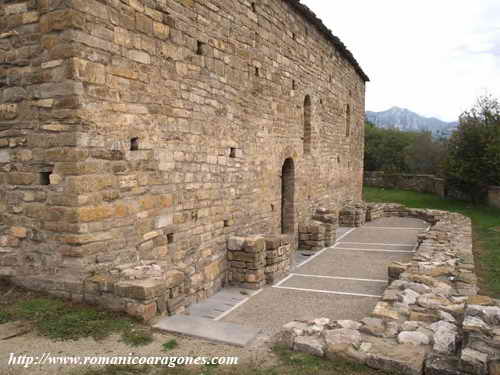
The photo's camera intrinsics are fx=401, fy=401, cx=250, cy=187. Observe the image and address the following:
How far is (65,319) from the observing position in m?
4.02

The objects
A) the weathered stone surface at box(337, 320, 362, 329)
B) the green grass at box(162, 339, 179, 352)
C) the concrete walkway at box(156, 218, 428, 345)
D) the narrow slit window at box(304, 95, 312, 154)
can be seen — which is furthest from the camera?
the narrow slit window at box(304, 95, 312, 154)

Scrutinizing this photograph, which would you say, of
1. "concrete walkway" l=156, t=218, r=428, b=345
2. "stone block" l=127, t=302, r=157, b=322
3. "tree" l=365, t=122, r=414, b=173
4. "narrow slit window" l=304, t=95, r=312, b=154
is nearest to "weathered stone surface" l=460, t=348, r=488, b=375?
"concrete walkway" l=156, t=218, r=428, b=345

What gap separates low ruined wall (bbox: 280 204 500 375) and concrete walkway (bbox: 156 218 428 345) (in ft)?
1.97

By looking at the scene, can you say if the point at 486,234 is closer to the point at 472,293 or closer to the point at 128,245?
the point at 472,293

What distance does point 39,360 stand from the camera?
3.36 m

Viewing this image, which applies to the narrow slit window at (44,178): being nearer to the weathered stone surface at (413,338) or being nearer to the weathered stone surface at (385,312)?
the weathered stone surface at (385,312)

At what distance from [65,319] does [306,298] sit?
3881 millimetres

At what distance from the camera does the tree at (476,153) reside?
18.7 m

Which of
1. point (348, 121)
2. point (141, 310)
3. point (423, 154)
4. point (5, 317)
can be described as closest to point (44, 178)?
point (5, 317)

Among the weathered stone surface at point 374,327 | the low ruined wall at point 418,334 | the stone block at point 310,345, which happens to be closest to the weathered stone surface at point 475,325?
the low ruined wall at point 418,334

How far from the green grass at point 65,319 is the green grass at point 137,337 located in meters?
0.12

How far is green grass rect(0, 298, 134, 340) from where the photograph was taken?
3.84 m

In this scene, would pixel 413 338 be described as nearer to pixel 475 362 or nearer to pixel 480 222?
pixel 475 362

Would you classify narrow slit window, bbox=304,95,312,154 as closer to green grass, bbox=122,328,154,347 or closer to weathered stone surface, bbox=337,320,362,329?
weathered stone surface, bbox=337,320,362,329
